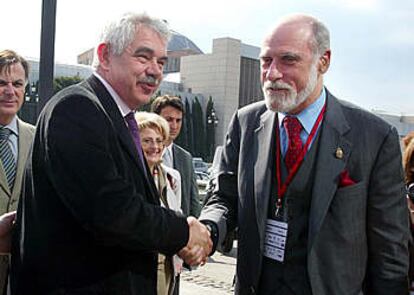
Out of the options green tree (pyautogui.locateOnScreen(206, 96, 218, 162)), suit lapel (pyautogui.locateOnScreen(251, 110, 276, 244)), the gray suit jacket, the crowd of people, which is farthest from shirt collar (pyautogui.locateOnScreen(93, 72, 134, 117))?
green tree (pyautogui.locateOnScreen(206, 96, 218, 162))

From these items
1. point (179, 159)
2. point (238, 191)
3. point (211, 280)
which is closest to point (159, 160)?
point (179, 159)

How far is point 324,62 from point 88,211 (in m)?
1.35

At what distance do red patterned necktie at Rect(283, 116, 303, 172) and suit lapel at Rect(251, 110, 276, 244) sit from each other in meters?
0.09

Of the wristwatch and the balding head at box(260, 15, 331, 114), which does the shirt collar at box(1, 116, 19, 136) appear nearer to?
the wristwatch

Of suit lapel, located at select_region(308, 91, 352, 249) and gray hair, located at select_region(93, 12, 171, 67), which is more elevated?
gray hair, located at select_region(93, 12, 171, 67)

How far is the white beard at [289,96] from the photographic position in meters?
2.46

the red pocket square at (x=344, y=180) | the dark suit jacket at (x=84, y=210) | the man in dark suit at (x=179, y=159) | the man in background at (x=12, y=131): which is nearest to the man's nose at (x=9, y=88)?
the man in background at (x=12, y=131)

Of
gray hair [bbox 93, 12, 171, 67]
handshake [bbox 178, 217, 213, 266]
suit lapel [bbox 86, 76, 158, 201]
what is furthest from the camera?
handshake [bbox 178, 217, 213, 266]

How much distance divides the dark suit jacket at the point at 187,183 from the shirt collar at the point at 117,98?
2.23m

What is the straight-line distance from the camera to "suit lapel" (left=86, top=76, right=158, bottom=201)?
83.6 inches

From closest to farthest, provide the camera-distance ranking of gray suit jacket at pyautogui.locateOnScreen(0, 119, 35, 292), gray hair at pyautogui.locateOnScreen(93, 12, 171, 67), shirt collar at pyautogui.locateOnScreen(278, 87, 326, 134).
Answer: gray hair at pyautogui.locateOnScreen(93, 12, 171, 67), shirt collar at pyautogui.locateOnScreen(278, 87, 326, 134), gray suit jacket at pyautogui.locateOnScreen(0, 119, 35, 292)

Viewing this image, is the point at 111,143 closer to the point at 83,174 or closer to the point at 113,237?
the point at 83,174

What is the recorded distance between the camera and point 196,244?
244 cm

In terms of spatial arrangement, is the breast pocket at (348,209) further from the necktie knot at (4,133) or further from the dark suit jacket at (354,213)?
the necktie knot at (4,133)
